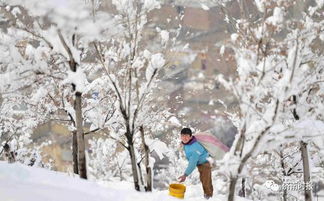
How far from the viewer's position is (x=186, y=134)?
271 inches

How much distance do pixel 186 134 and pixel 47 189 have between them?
9.01 ft

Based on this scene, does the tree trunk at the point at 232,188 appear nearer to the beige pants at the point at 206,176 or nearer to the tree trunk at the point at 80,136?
the beige pants at the point at 206,176

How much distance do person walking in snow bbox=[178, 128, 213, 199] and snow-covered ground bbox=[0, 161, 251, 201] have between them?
1037 mm

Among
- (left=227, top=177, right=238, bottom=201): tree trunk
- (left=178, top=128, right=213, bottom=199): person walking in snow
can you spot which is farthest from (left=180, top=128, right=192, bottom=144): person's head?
(left=227, top=177, right=238, bottom=201): tree trunk

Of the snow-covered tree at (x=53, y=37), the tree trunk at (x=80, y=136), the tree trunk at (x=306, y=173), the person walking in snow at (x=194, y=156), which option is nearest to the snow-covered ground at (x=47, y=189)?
the person walking in snow at (x=194, y=156)

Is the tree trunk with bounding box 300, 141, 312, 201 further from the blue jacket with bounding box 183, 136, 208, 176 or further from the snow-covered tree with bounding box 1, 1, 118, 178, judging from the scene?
the snow-covered tree with bounding box 1, 1, 118, 178

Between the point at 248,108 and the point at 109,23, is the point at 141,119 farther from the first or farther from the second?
the point at 248,108

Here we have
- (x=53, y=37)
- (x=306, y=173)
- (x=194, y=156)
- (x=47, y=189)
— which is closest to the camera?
(x=47, y=189)

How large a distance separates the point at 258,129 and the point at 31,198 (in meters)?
3.04

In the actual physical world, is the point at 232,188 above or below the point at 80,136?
below

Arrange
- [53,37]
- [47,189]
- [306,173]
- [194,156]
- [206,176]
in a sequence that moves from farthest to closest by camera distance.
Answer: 1. [306,173]
2. [53,37]
3. [206,176]
4. [194,156]
5. [47,189]

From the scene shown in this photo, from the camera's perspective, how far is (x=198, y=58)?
5681 cm

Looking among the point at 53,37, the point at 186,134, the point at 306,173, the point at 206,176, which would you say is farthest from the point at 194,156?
the point at 53,37

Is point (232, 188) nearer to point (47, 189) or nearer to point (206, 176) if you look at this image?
point (206, 176)
